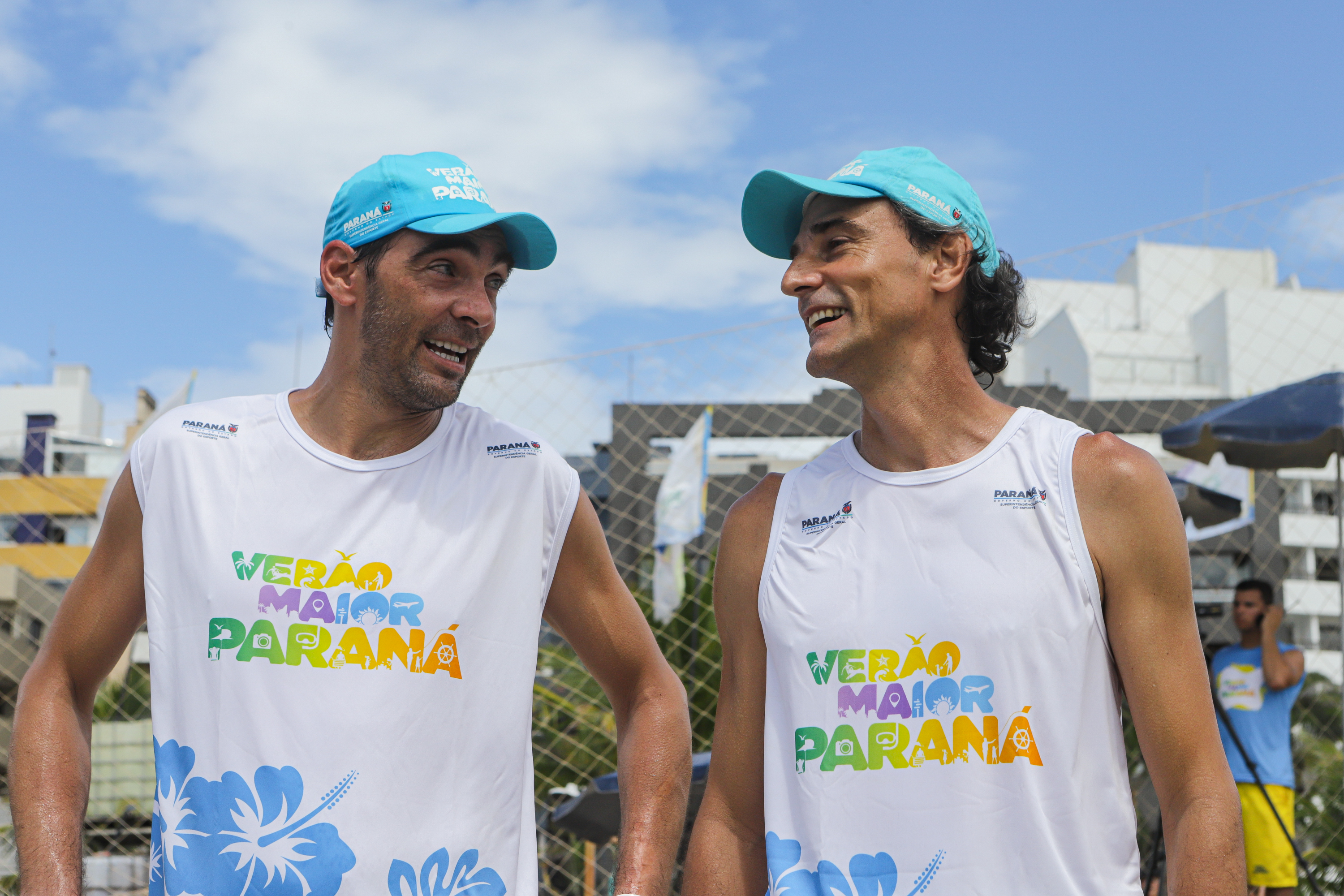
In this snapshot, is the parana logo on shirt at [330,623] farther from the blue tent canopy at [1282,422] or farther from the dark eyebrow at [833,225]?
the blue tent canopy at [1282,422]

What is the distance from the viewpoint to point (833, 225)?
196 cm

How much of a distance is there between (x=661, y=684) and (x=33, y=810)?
3.23 ft

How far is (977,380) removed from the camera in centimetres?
208

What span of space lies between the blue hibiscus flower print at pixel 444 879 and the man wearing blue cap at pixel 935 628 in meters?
0.33

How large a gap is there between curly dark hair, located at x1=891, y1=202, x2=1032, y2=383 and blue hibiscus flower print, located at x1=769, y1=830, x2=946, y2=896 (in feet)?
2.82

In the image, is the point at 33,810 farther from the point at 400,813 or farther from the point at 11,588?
the point at 11,588

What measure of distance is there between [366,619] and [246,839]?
35cm

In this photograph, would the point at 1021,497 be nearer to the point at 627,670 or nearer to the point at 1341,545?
the point at 627,670

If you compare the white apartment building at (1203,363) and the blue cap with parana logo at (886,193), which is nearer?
the blue cap with parana logo at (886,193)

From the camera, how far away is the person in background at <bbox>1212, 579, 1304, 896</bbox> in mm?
5539

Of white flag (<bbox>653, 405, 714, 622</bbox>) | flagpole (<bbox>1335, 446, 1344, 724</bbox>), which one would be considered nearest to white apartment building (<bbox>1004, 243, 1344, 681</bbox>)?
white flag (<bbox>653, 405, 714, 622</bbox>)

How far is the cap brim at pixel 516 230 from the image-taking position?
193 cm

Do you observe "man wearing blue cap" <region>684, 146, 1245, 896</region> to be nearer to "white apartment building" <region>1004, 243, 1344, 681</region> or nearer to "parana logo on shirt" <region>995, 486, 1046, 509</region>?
"parana logo on shirt" <region>995, 486, 1046, 509</region>

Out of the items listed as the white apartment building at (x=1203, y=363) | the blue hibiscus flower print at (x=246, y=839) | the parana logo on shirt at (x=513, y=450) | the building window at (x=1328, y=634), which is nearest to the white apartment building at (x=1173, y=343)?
the white apartment building at (x=1203, y=363)
